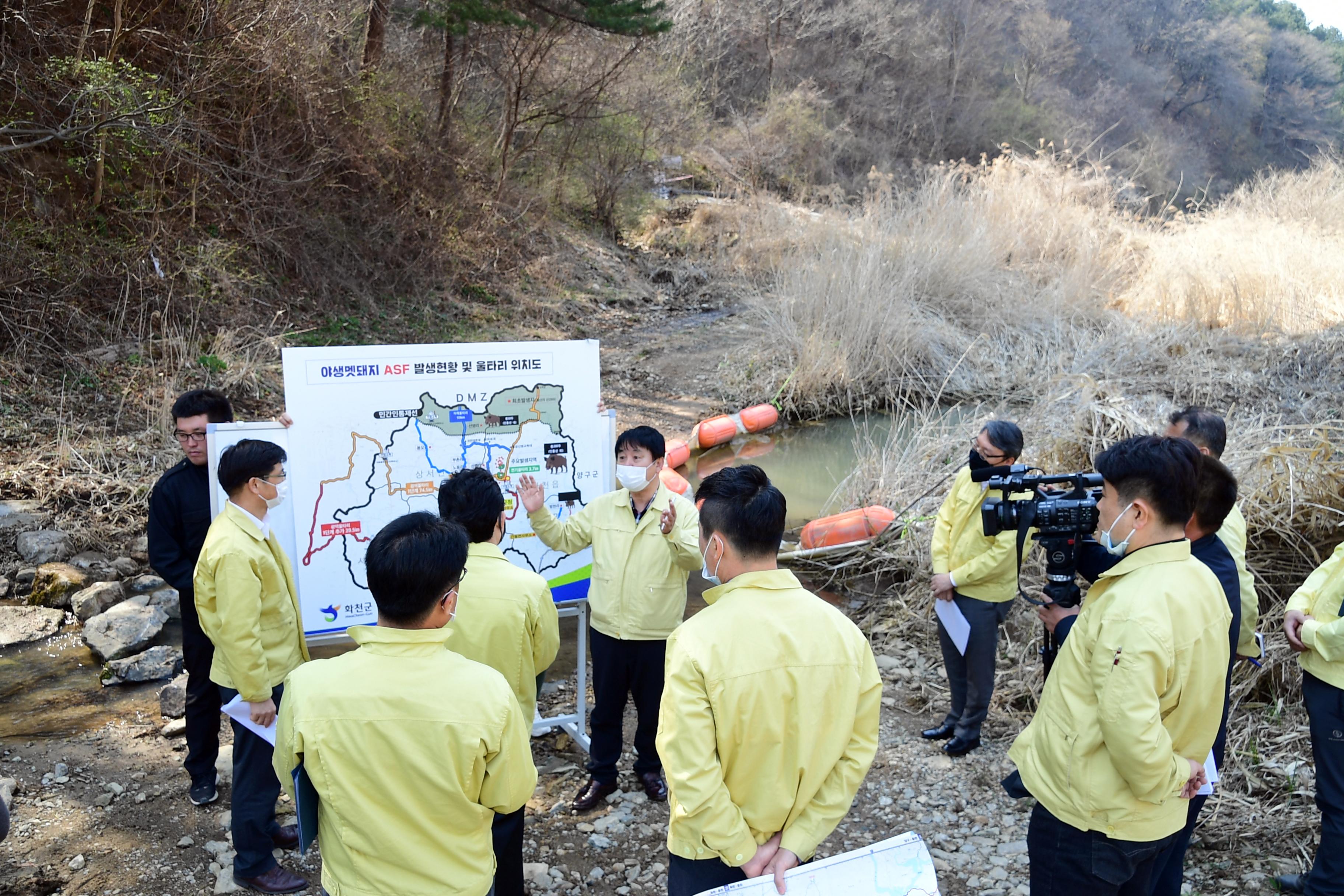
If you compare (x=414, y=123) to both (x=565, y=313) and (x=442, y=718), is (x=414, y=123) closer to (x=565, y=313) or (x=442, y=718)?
(x=565, y=313)

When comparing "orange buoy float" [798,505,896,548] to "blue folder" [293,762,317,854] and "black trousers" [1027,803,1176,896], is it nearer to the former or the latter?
"black trousers" [1027,803,1176,896]

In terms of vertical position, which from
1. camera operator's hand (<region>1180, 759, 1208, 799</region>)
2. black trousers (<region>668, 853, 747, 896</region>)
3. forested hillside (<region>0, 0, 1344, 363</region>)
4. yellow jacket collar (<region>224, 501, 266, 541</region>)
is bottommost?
black trousers (<region>668, 853, 747, 896</region>)

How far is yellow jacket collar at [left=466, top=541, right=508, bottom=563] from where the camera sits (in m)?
2.79

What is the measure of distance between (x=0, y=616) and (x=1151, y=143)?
107 ft

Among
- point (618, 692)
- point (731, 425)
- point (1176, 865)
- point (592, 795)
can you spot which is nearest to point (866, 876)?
point (1176, 865)

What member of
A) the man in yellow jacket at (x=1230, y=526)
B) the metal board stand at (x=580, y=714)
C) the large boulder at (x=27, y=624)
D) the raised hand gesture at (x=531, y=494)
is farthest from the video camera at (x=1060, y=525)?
the large boulder at (x=27, y=624)

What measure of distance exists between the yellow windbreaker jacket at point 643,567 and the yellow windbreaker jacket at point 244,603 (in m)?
1.16

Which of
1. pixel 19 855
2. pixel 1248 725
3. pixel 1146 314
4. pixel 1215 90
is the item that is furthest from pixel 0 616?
pixel 1215 90

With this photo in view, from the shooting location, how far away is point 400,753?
1.92 m

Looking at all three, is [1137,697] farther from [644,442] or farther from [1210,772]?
[644,442]

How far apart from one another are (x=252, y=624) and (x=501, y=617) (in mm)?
807

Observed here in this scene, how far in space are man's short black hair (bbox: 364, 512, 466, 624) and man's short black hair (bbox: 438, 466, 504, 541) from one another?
0.74 m

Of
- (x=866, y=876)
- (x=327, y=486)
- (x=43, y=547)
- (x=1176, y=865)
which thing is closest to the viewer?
(x=866, y=876)

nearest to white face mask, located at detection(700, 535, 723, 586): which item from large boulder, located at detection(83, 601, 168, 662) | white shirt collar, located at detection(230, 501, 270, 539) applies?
white shirt collar, located at detection(230, 501, 270, 539)
